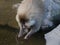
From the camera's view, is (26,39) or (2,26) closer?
(26,39)

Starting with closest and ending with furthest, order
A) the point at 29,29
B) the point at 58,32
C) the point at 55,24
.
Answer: the point at 58,32 < the point at 29,29 < the point at 55,24

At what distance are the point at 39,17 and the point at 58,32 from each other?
201 millimetres

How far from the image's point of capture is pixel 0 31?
1.88m

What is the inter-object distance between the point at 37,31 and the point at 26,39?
0.43 feet

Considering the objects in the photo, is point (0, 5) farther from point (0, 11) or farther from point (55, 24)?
point (55, 24)

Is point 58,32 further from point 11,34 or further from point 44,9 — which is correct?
point 11,34

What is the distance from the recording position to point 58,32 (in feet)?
5.04

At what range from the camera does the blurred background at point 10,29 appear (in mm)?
1736

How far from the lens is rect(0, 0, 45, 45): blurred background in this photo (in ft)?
5.70

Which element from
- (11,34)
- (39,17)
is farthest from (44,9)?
(11,34)

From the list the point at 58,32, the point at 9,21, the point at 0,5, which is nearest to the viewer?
the point at 58,32

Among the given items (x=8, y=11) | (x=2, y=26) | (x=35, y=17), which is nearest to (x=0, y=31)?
(x=2, y=26)

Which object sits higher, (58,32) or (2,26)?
(58,32)

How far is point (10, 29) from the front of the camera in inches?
74.1
